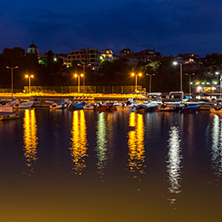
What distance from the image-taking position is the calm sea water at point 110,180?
31.3 feet

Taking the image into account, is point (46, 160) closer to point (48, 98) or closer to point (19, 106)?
point (19, 106)

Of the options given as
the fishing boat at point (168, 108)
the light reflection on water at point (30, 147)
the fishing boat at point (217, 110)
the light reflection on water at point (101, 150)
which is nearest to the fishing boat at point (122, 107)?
the fishing boat at point (168, 108)

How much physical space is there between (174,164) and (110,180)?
399 centimetres

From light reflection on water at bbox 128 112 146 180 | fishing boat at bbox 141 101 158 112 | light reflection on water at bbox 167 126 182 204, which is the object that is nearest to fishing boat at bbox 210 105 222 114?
fishing boat at bbox 141 101 158 112

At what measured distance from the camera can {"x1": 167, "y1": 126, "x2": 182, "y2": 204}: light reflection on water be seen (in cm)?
1166

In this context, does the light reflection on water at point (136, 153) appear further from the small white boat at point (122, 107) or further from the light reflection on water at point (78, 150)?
the small white boat at point (122, 107)

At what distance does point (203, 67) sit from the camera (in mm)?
151375

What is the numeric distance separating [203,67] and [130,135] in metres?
134

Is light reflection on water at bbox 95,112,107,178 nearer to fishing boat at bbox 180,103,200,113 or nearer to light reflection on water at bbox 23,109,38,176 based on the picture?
light reflection on water at bbox 23,109,38,176

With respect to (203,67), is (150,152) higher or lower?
lower

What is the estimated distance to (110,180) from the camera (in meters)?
12.8

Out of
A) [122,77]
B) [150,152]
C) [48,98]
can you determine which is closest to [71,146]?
[150,152]

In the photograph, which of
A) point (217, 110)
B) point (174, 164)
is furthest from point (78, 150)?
point (217, 110)

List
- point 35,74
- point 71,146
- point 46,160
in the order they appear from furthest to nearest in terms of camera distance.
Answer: point 35,74
point 71,146
point 46,160
